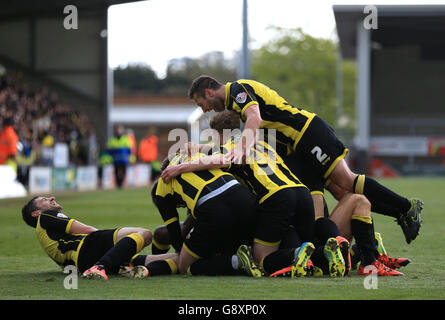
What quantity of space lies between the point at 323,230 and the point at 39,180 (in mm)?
16587

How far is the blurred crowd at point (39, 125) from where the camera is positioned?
22.6m

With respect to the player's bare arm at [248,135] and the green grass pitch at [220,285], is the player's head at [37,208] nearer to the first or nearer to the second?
the green grass pitch at [220,285]

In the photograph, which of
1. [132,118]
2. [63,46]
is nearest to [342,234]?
[63,46]

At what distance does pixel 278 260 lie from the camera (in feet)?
18.7

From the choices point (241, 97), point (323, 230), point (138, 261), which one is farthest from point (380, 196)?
point (138, 261)

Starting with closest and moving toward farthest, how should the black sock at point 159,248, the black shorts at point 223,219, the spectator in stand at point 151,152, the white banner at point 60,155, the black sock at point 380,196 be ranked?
the black shorts at point 223,219
the black sock at point 159,248
the black sock at point 380,196
the white banner at point 60,155
the spectator in stand at point 151,152

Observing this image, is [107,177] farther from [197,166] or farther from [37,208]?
[197,166]

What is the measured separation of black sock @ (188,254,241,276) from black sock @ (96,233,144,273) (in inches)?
19.4

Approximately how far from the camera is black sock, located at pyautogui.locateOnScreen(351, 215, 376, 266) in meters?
5.95

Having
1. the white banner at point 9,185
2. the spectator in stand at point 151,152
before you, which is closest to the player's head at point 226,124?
the white banner at point 9,185

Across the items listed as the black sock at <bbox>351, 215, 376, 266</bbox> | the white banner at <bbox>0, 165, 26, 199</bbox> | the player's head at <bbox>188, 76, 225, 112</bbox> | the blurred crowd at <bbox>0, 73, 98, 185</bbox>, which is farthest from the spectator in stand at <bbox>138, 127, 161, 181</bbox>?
the black sock at <bbox>351, 215, 376, 266</bbox>

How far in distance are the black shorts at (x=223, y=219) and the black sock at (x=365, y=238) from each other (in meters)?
0.85

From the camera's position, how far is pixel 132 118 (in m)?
65.4

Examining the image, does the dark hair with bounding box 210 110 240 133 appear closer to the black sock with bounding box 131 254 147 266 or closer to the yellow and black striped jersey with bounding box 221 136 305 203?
the yellow and black striped jersey with bounding box 221 136 305 203
